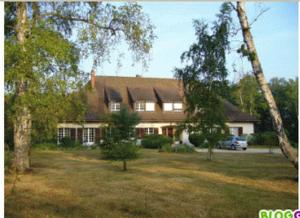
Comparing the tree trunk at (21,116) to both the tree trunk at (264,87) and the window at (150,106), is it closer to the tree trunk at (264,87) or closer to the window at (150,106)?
the tree trunk at (264,87)

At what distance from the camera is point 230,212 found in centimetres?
485

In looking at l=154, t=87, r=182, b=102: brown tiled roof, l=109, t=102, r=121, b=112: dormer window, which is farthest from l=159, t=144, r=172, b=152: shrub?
l=154, t=87, r=182, b=102: brown tiled roof

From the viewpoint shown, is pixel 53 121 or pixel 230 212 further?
pixel 53 121

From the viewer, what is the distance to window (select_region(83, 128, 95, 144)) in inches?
699

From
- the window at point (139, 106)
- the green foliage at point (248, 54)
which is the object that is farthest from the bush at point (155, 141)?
the green foliage at point (248, 54)

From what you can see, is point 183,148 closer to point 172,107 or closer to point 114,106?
point 172,107

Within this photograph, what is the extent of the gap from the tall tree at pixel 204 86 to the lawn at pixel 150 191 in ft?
6.86

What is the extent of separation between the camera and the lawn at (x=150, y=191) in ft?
16.2

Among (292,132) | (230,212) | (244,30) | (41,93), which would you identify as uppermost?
(244,30)

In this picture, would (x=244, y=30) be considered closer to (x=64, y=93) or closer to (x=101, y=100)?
(x=64, y=93)

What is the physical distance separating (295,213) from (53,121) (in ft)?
16.6

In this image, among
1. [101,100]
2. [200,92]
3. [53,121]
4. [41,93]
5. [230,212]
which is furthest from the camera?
[101,100]

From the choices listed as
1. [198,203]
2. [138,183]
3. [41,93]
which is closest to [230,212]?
[198,203]

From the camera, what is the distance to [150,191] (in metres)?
6.38
